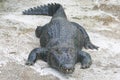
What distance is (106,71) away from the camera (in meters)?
6.16

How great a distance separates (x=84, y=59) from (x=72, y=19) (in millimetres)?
2492

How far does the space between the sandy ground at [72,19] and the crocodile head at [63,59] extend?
110 mm

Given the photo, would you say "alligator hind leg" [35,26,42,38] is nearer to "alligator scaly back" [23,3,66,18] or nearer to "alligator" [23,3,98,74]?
"alligator" [23,3,98,74]

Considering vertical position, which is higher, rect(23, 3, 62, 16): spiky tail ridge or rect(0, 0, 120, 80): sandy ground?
rect(23, 3, 62, 16): spiky tail ridge

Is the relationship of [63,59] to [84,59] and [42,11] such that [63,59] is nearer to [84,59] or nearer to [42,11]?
[84,59]

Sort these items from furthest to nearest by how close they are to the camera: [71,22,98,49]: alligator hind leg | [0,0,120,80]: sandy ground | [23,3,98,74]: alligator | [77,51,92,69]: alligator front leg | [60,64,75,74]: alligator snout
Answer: [71,22,98,49]: alligator hind leg → [77,51,92,69]: alligator front leg → [23,3,98,74]: alligator → [0,0,120,80]: sandy ground → [60,64,75,74]: alligator snout

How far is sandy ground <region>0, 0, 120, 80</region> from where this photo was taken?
6.00m

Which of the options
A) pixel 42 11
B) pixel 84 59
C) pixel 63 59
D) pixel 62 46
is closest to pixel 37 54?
pixel 62 46

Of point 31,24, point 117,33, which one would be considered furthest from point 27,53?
point 117,33

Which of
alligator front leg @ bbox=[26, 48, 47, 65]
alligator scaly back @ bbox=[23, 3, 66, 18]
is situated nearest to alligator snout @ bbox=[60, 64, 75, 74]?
alligator front leg @ bbox=[26, 48, 47, 65]

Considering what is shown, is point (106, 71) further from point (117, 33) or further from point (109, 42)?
point (117, 33)

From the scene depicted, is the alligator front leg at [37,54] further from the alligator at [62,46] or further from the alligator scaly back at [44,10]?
the alligator scaly back at [44,10]

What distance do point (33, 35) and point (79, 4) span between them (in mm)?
2692

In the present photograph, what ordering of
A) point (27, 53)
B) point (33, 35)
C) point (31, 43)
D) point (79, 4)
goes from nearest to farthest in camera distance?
point (27, 53)
point (31, 43)
point (33, 35)
point (79, 4)
